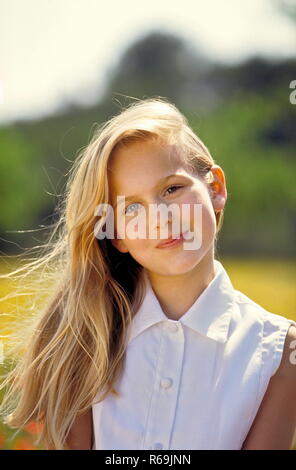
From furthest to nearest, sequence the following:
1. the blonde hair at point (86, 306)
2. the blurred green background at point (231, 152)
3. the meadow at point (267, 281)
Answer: the blurred green background at point (231, 152), the meadow at point (267, 281), the blonde hair at point (86, 306)

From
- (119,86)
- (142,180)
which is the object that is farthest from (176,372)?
(119,86)

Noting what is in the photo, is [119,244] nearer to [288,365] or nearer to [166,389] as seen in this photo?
[166,389]

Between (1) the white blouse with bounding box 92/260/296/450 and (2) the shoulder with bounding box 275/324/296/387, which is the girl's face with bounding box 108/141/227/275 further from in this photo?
(2) the shoulder with bounding box 275/324/296/387

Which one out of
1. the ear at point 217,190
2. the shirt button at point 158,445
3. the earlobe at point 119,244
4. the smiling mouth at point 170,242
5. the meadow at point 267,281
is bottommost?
the meadow at point 267,281

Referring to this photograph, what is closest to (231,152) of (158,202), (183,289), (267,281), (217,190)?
(267,281)

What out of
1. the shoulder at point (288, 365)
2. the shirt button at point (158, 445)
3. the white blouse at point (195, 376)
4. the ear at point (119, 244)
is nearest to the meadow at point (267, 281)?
the ear at point (119, 244)

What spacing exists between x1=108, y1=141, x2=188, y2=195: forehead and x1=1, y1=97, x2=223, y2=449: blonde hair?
0.08ft

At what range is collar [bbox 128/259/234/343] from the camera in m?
1.92

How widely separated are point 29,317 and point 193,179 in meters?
0.73

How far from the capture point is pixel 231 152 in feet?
28.3

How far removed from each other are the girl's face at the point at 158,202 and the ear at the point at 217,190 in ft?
0.26

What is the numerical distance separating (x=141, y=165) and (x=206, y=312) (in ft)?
1.53

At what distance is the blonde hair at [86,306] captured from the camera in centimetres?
196

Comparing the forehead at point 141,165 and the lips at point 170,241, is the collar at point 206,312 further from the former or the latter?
the forehead at point 141,165
